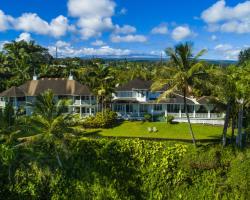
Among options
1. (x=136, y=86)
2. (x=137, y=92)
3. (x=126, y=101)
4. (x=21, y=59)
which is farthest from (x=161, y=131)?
(x=21, y=59)

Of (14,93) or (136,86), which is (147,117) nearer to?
(136,86)

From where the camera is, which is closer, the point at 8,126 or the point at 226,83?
the point at 8,126

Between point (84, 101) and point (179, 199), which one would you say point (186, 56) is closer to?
point (179, 199)

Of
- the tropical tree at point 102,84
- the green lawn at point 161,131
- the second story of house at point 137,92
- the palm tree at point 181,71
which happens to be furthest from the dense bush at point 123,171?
the second story of house at point 137,92

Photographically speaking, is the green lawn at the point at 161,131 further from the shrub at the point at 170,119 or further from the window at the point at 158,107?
the window at the point at 158,107

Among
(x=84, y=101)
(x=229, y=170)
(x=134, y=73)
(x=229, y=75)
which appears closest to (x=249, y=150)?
(x=229, y=170)

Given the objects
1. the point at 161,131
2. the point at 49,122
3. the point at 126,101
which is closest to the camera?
the point at 49,122

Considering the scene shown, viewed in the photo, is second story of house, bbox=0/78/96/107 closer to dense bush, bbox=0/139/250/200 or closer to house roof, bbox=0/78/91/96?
house roof, bbox=0/78/91/96
